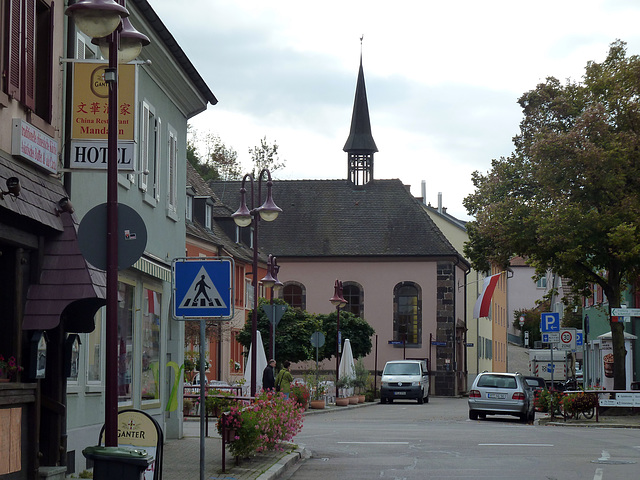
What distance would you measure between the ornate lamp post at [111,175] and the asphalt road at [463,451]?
224 inches

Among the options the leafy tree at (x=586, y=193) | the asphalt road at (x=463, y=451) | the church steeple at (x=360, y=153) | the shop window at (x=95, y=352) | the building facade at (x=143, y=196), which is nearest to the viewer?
the building facade at (x=143, y=196)

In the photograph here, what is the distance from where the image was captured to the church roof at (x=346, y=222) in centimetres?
6412

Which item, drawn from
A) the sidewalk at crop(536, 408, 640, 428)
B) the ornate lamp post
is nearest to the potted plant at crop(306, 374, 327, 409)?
the sidewalk at crop(536, 408, 640, 428)

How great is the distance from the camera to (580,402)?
30188mm

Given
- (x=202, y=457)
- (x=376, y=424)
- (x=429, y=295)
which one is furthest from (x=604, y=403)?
(x=429, y=295)

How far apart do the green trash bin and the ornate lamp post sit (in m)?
0.21

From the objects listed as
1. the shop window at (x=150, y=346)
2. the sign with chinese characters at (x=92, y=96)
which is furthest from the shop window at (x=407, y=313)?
the sign with chinese characters at (x=92, y=96)

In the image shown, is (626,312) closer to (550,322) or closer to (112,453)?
(550,322)

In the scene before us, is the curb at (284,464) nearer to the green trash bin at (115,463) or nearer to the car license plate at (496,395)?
the green trash bin at (115,463)

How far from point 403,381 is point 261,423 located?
31.5 meters

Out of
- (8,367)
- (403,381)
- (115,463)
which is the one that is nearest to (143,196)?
(8,367)

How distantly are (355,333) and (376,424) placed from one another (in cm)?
2377

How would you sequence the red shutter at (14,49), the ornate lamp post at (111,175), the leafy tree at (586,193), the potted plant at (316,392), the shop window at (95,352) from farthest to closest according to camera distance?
the potted plant at (316,392) < the leafy tree at (586,193) < the shop window at (95,352) < the red shutter at (14,49) < the ornate lamp post at (111,175)

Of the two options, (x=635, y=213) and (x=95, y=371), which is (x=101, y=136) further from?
(x=635, y=213)
